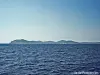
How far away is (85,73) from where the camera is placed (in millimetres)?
42406

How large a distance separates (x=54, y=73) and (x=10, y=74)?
9374mm

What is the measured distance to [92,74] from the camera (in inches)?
1598

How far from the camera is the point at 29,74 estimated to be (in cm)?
4231

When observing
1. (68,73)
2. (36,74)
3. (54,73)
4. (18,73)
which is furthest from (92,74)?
(18,73)

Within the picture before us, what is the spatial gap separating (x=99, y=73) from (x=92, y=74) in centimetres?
193

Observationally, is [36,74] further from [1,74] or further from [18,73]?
[1,74]

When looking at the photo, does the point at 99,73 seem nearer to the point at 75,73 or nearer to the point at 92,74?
the point at 92,74

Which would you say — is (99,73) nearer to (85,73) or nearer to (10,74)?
(85,73)

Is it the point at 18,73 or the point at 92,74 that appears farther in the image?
the point at 18,73

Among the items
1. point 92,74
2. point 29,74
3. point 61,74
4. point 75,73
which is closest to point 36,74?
point 29,74

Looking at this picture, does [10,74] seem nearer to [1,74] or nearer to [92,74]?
[1,74]

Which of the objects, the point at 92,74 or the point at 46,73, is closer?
the point at 92,74

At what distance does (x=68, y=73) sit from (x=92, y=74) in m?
5.13

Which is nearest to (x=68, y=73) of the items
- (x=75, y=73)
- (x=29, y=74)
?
(x=75, y=73)
